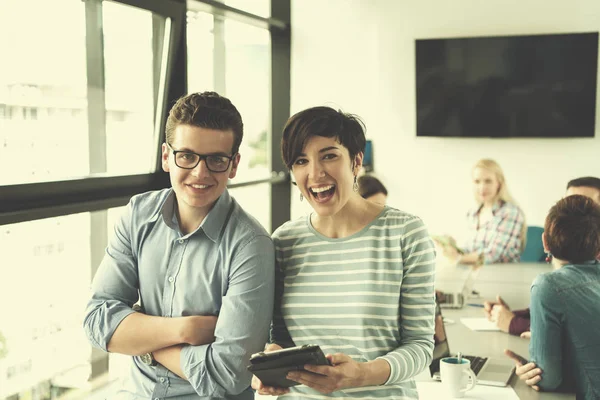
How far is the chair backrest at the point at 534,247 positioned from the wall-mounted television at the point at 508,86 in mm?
948

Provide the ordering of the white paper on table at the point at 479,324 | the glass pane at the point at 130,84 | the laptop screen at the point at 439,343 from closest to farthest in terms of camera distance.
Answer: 1. the laptop screen at the point at 439,343
2. the white paper on table at the point at 479,324
3. the glass pane at the point at 130,84

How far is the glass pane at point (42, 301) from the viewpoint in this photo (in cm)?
298

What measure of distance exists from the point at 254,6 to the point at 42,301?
372 cm

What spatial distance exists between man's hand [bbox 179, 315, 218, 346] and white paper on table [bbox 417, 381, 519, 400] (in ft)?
3.08

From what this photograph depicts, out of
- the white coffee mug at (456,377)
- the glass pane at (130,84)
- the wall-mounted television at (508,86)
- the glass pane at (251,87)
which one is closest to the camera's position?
the white coffee mug at (456,377)

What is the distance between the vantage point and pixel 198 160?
67.9 inches

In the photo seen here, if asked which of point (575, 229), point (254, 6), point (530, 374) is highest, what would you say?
point (254, 6)

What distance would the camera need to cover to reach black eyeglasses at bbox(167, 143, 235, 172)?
1726mm

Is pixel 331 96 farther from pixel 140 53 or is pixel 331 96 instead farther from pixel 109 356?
pixel 109 356

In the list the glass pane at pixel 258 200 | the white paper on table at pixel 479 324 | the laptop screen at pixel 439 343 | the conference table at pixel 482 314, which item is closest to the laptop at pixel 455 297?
the conference table at pixel 482 314

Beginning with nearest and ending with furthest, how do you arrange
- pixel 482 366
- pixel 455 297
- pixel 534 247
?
pixel 482 366 < pixel 455 297 < pixel 534 247

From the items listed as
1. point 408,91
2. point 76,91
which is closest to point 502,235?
point 408,91

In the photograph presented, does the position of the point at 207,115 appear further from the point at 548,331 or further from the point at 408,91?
the point at 408,91

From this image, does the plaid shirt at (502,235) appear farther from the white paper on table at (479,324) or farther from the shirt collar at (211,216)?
the shirt collar at (211,216)
